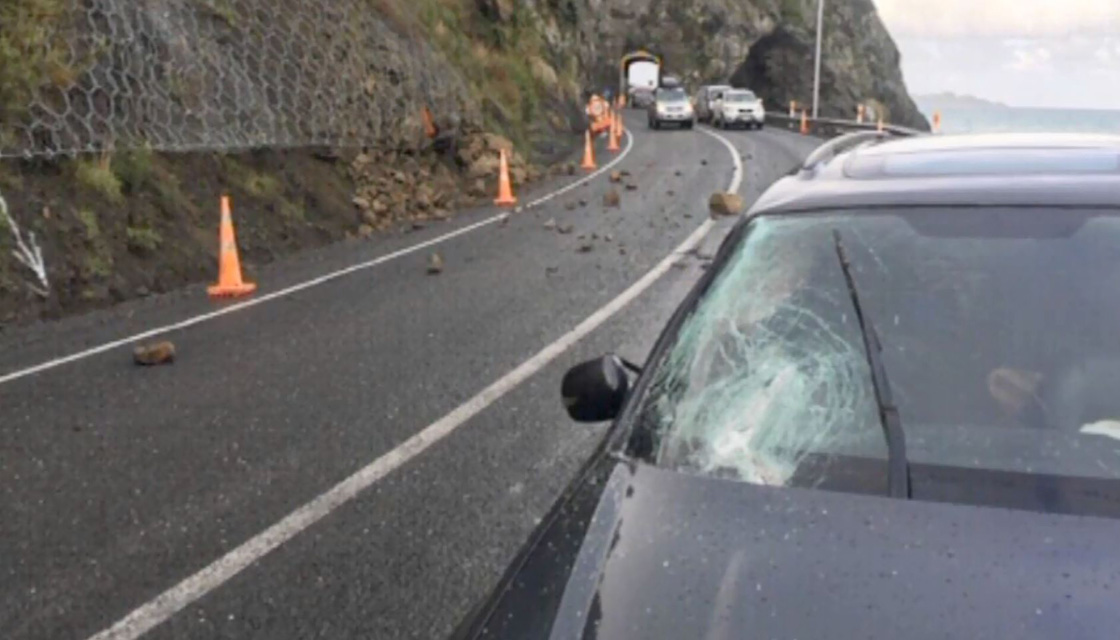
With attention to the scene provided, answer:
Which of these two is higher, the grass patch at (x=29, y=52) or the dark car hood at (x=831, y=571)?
the grass patch at (x=29, y=52)

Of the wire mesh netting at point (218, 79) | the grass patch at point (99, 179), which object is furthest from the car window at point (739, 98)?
the grass patch at point (99, 179)

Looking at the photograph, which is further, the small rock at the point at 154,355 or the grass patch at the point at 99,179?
the grass patch at the point at 99,179

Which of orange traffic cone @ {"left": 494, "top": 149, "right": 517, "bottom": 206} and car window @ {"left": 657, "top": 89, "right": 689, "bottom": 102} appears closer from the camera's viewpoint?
orange traffic cone @ {"left": 494, "top": 149, "right": 517, "bottom": 206}

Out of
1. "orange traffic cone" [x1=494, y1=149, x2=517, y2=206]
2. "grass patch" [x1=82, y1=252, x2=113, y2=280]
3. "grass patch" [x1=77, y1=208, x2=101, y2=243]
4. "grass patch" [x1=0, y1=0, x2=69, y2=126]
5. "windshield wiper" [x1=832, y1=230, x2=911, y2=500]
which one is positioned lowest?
"orange traffic cone" [x1=494, y1=149, x2=517, y2=206]

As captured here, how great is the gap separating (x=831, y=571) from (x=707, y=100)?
54.6 m

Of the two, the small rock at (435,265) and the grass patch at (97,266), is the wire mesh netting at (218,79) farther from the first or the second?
the small rock at (435,265)

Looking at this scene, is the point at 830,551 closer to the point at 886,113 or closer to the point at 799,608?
the point at 799,608

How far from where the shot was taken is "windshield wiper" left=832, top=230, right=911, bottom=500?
2551mm

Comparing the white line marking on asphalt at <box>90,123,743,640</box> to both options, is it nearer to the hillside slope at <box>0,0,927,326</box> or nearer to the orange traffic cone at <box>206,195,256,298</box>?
the orange traffic cone at <box>206,195,256,298</box>

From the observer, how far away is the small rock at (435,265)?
40.3 feet

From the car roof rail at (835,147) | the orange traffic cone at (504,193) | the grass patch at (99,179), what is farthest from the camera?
the orange traffic cone at (504,193)

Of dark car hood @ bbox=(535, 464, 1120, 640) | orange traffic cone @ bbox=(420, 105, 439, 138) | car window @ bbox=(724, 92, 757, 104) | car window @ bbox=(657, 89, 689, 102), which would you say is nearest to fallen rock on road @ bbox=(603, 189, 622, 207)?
orange traffic cone @ bbox=(420, 105, 439, 138)

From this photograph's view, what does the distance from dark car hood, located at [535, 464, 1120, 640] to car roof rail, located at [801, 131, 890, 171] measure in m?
1.66

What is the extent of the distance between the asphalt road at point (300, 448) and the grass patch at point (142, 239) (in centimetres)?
78
